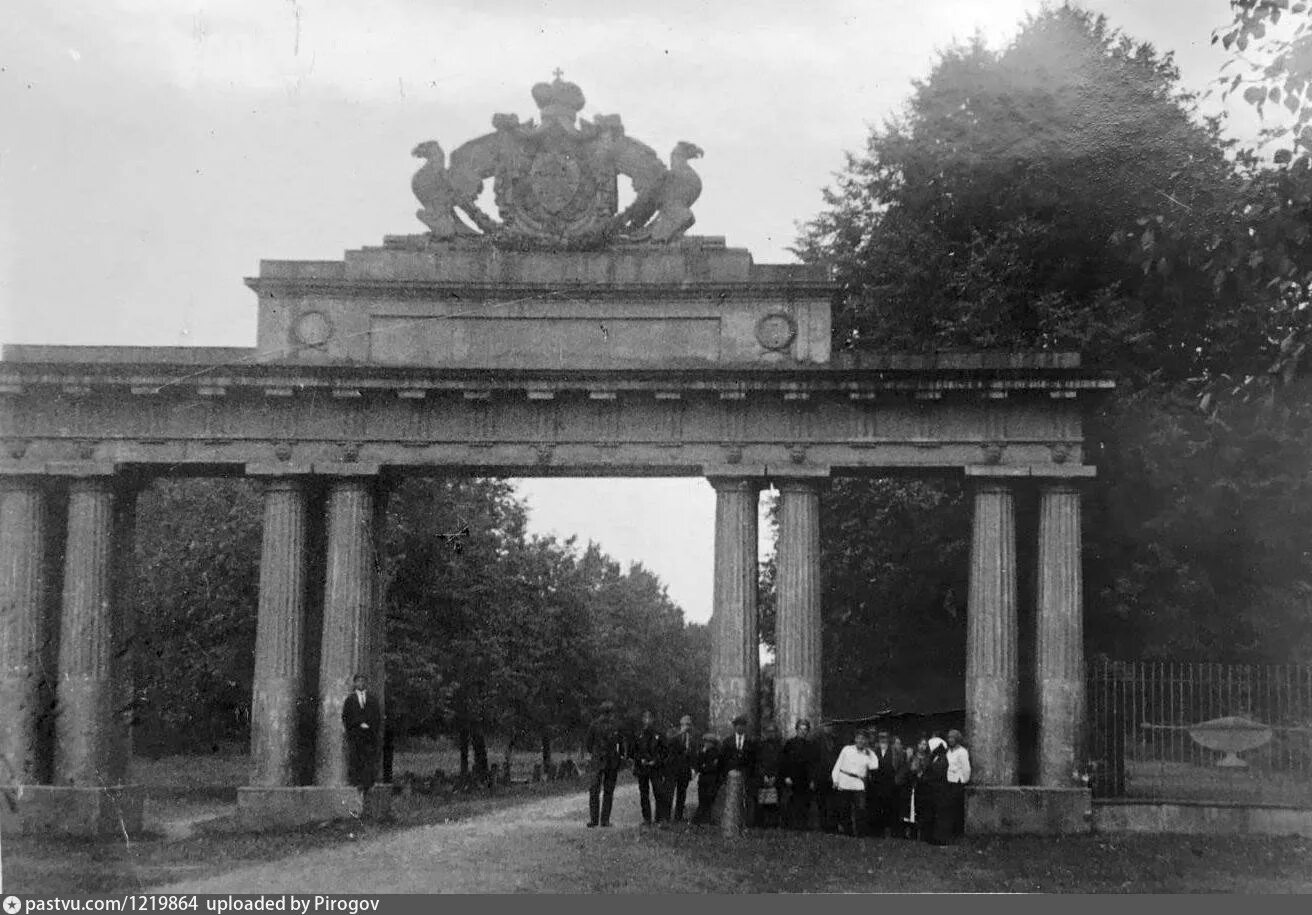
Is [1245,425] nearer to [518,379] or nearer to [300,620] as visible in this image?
[518,379]

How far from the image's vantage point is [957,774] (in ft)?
75.9

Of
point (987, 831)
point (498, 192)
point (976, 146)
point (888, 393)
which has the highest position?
point (976, 146)

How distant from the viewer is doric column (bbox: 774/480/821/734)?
24391 millimetres

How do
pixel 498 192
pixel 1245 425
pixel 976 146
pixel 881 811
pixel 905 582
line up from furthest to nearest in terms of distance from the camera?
1. pixel 905 582
2. pixel 976 146
3. pixel 1245 425
4. pixel 498 192
5. pixel 881 811

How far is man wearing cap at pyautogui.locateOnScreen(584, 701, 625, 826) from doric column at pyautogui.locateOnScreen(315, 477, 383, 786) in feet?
12.3

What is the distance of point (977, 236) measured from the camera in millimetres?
32156

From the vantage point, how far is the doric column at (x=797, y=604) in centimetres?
2439

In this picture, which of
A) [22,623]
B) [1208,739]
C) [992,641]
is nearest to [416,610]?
[22,623]

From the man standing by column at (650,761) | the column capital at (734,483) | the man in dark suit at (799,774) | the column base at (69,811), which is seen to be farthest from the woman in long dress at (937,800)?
the column base at (69,811)

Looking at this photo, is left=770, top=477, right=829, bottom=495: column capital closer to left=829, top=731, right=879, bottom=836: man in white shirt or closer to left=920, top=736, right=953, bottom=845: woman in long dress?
left=829, top=731, right=879, bottom=836: man in white shirt

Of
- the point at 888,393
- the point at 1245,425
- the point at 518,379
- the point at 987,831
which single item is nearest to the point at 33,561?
the point at 518,379

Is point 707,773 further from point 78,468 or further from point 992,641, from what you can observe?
point 78,468

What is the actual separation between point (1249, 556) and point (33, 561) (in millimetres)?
20119

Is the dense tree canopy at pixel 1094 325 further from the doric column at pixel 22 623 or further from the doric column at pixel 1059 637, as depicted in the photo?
the doric column at pixel 22 623
